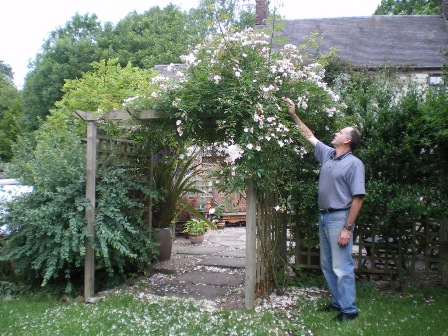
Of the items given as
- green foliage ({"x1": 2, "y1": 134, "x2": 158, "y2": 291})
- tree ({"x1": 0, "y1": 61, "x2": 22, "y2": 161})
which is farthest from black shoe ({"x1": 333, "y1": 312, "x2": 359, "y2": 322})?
tree ({"x1": 0, "y1": 61, "x2": 22, "y2": 161})

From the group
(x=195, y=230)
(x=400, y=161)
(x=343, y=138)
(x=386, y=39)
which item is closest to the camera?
(x=343, y=138)

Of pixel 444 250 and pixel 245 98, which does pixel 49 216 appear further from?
pixel 444 250

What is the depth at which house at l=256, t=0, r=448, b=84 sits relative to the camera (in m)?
11.7

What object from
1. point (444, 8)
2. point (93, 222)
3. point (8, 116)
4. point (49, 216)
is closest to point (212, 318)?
point (93, 222)

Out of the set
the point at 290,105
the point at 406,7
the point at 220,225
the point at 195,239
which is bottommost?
the point at 195,239

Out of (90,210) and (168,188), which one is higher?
(168,188)

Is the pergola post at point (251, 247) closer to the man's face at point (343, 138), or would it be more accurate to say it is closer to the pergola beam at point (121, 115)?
the man's face at point (343, 138)

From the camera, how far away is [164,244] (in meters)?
6.31

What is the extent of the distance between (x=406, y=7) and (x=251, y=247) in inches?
889

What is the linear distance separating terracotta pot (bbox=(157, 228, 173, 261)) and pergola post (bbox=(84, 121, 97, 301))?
61.9 inches

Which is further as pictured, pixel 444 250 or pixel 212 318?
pixel 444 250

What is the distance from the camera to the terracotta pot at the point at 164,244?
6.21 meters

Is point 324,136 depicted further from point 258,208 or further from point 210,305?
point 210,305

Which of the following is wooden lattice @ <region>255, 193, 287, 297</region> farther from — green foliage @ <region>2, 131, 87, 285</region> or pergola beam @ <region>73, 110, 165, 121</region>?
green foliage @ <region>2, 131, 87, 285</region>
